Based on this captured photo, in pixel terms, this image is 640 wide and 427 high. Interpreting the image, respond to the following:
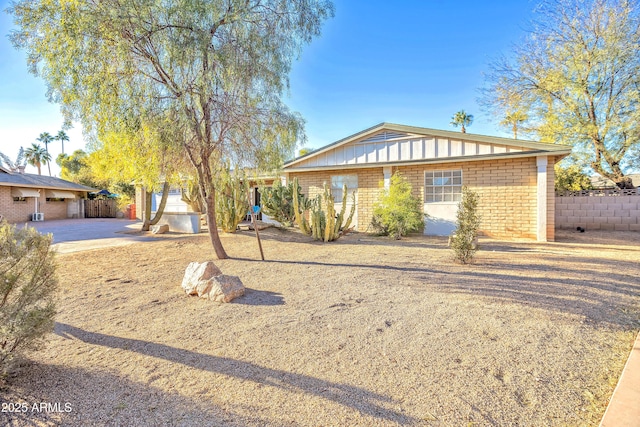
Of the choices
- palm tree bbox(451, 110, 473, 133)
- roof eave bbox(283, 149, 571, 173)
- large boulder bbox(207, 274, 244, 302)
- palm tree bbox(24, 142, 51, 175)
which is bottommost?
large boulder bbox(207, 274, 244, 302)

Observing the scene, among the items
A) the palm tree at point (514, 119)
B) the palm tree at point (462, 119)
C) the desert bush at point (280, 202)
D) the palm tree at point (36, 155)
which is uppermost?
the palm tree at point (462, 119)

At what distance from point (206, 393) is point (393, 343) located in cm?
179

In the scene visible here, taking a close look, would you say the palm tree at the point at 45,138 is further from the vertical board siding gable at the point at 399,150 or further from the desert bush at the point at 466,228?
the desert bush at the point at 466,228

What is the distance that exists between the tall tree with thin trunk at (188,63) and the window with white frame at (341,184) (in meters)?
6.48

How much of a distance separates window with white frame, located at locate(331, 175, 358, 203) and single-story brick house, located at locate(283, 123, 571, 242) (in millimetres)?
44

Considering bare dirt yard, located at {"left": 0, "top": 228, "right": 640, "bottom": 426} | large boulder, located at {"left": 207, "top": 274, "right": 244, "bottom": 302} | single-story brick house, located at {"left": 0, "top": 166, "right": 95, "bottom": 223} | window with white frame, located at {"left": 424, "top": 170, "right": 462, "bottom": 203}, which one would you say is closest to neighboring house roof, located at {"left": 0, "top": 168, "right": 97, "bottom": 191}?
single-story brick house, located at {"left": 0, "top": 166, "right": 95, "bottom": 223}

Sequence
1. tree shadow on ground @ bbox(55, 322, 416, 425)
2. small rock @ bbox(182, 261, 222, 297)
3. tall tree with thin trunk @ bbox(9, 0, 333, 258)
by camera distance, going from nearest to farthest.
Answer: tree shadow on ground @ bbox(55, 322, 416, 425), small rock @ bbox(182, 261, 222, 297), tall tree with thin trunk @ bbox(9, 0, 333, 258)

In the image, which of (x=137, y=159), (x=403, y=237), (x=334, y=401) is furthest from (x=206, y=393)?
(x=403, y=237)

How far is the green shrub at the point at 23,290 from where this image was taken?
233 cm

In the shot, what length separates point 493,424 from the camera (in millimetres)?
1960

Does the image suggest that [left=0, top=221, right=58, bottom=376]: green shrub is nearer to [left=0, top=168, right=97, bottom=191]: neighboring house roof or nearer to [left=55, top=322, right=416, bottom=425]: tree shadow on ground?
[left=55, top=322, right=416, bottom=425]: tree shadow on ground

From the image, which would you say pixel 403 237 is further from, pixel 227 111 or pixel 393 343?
pixel 393 343

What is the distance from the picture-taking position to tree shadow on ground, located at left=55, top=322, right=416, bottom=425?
2.13m

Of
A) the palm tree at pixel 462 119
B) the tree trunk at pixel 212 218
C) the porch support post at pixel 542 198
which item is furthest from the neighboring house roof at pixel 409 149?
the palm tree at pixel 462 119
